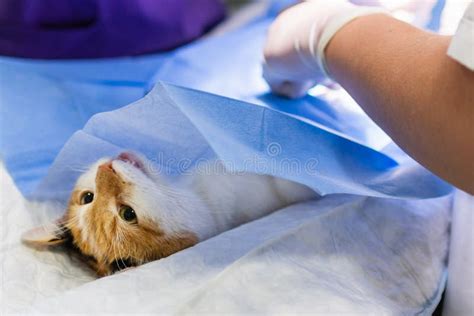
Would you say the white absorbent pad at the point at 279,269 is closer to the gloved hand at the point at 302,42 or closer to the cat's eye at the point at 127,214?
the cat's eye at the point at 127,214

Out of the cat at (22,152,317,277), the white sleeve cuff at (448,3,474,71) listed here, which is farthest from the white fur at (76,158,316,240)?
the white sleeve cuff at (448,3,474,71)

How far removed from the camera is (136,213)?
625 millimetres

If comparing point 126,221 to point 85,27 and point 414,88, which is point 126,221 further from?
point 85,27

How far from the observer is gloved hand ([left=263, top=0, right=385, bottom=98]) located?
629 millimetres

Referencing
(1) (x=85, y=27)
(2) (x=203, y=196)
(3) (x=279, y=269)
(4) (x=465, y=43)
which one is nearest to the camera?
(4) (x=465, y=43)

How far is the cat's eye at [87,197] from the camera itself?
Answer: 2.16 feet

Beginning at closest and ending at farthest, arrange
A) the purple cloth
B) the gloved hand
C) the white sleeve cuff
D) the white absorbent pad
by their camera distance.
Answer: the white sleeve cuff → the white absorbent pad → the gloved hand → the purple cloth

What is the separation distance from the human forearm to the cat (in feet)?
0.69

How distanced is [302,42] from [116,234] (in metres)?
0.34

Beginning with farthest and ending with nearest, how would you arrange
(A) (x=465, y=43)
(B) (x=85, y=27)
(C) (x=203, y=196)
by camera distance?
(B) (x=85, y=27) → (C) (x=203, y=196) → (A) (x=465, y=43)

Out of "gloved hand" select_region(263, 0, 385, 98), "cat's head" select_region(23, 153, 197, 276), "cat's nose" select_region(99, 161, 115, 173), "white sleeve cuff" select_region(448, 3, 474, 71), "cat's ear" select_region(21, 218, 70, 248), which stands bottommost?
"cat's ear" select_region(21, 218, 70, 248)

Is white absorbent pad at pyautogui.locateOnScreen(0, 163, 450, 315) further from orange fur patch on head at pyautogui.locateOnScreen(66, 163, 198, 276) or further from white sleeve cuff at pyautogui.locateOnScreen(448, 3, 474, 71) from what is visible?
white sleeve cuff at pyautogui.locateOnScreen(448, 3, 474, 71)

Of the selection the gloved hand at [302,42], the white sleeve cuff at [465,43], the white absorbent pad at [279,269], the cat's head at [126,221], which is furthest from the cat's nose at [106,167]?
the white sleeve cuff at [465,43]

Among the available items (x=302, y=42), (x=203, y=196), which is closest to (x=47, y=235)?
(x=203, y=196)
